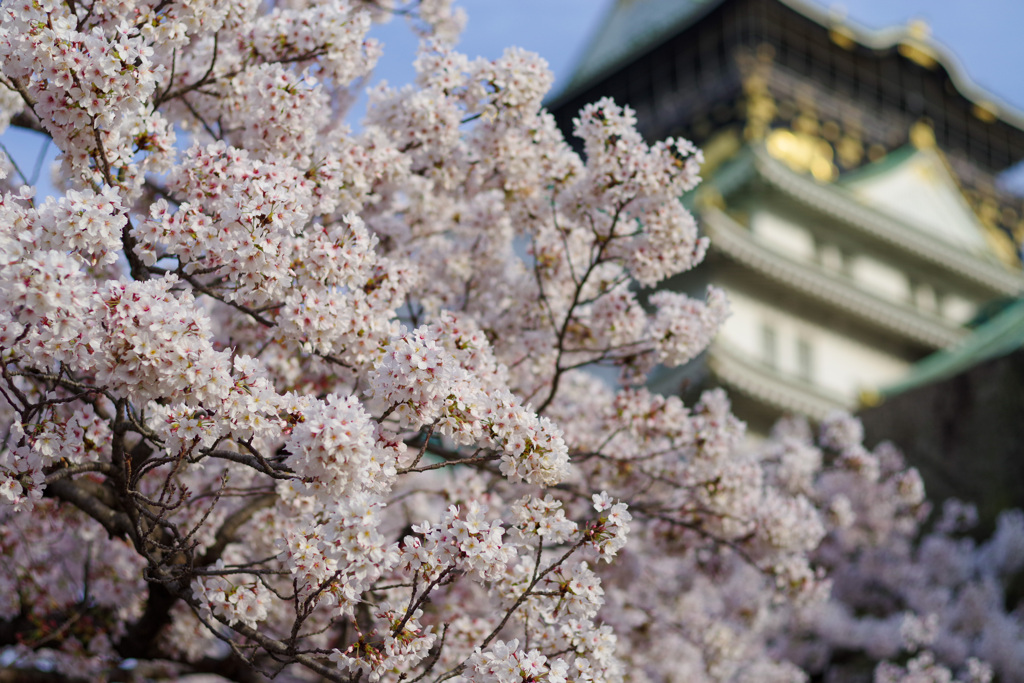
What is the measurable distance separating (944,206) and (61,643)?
111 feet

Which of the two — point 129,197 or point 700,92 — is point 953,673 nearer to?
point 129,197

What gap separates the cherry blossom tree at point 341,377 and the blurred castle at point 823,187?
1694 centimetres

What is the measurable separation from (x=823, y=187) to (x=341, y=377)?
83.3 feet

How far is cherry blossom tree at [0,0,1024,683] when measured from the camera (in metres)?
4.37

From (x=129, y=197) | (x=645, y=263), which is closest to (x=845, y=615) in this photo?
(x=645, y=263)

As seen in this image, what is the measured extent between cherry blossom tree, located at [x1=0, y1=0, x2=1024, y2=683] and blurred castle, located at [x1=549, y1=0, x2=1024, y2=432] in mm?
16941

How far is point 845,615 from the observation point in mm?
12352

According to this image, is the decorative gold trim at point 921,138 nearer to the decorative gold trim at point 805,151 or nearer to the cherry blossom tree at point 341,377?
the decorative gold trim at point 805,151

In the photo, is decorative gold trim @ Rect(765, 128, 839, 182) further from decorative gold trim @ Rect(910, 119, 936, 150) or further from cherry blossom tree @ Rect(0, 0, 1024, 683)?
cherry blossom tree @ Rect(0, 0, 1024, 683)

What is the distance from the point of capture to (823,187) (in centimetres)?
2889

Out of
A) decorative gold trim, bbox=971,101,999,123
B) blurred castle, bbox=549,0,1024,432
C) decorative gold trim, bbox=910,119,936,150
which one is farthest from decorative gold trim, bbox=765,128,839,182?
decorative gold trim, bbox=971,101,999,123

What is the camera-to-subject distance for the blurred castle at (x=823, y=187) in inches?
1081

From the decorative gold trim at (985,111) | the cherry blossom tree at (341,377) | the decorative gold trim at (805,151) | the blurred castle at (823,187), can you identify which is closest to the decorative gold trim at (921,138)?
the blurred castle at (823,187)

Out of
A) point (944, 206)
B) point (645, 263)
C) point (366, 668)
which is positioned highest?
point (944, 206)
